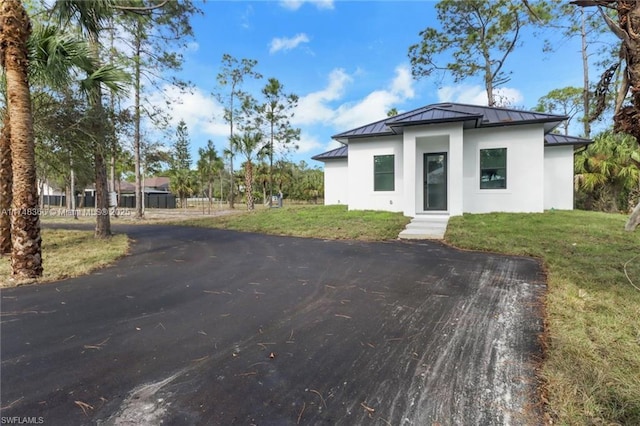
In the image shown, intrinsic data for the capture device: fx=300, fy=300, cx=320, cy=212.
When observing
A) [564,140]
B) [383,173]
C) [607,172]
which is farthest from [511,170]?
[607,172]

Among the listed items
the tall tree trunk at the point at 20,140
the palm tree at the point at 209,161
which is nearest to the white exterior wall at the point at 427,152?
the tall tree trunk at the point at 20,140

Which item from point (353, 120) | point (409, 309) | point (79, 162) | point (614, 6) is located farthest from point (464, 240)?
point (353, 120)

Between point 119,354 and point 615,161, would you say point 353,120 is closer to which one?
point 615,161

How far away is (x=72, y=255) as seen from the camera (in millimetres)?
7039

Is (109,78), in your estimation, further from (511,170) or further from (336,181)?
(511,170)

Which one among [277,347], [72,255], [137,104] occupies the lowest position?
[277,347]

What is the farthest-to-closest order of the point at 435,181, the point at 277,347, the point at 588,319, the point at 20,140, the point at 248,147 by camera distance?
the point at 248,147, the point at 435,181, the point at 20,140, the point at 588,319, the point at 277,347

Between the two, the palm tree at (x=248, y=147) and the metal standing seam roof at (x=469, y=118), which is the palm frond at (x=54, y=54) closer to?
the metal standing seam roof at (x=469, y=118)

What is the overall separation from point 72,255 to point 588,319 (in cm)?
951

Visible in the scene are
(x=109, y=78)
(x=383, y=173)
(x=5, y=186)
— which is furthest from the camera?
(x=383, y=173)

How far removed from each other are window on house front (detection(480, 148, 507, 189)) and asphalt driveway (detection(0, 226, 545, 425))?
24.4 feet

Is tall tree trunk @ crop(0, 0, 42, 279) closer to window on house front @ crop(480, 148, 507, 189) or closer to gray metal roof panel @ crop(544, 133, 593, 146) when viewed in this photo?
window on house front @ crop(480, 148, 507, 189)

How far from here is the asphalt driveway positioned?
199cm

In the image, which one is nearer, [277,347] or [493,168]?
[277,347]
